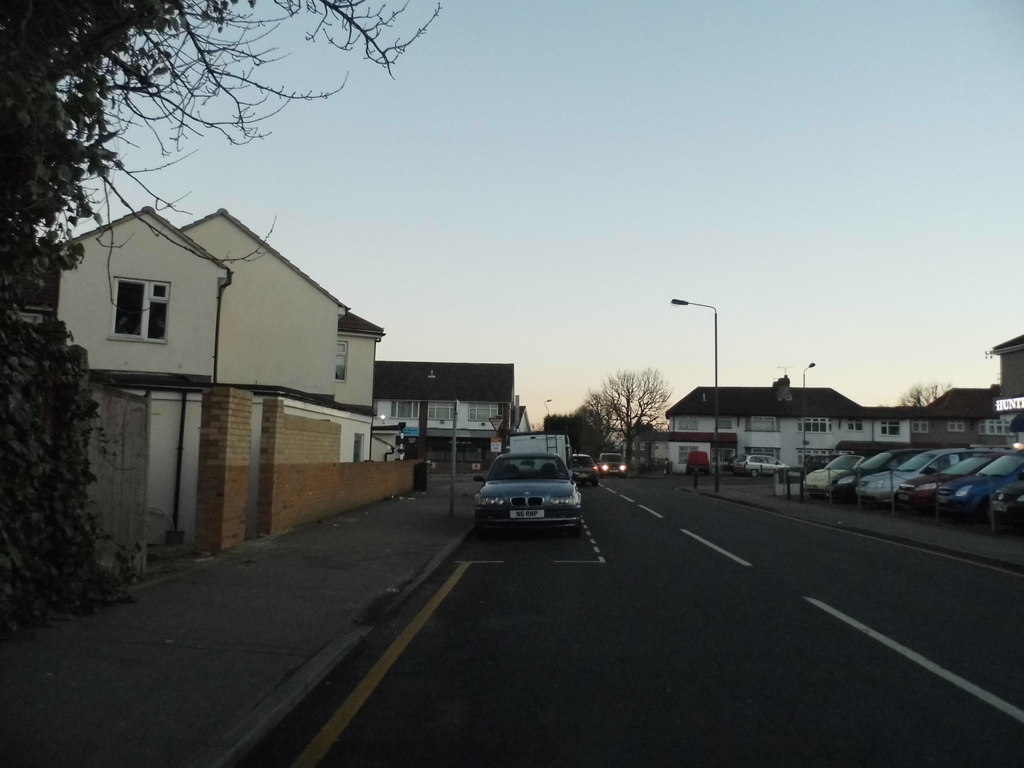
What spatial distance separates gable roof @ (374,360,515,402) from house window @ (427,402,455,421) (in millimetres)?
582

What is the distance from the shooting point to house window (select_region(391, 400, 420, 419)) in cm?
7119

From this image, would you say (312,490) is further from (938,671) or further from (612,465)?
(612,465)

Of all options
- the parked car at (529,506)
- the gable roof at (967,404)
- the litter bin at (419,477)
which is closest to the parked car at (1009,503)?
the parked car at (529,506)

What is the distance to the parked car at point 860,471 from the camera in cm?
2627

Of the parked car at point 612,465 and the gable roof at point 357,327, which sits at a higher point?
the gable roof at point 357,327

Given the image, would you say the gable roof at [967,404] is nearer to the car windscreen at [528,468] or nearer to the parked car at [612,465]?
the parked car at [612,465]

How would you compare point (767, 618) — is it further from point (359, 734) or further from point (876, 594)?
point (359, 734)

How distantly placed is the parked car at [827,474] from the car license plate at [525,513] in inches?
655

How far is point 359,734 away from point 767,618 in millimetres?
4621

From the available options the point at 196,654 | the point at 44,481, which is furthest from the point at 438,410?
the point at 196,654

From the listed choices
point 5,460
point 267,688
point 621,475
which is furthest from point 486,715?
point 621,475

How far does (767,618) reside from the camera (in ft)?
26.5

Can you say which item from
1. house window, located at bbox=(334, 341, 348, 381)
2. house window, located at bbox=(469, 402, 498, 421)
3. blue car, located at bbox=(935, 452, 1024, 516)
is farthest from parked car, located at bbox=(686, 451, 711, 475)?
blue car, located at bbox=(935, 452, 1024, 516)

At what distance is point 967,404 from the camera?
7738 centimetres
